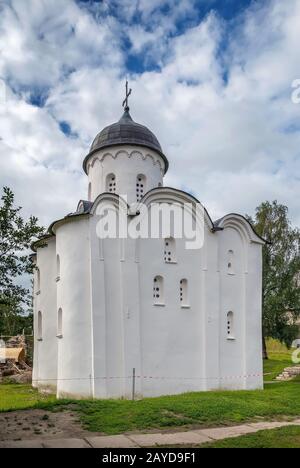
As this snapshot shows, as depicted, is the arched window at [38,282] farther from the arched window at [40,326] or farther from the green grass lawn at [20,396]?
the green grass lawn at [20,396]

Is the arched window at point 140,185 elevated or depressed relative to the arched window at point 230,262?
elevated

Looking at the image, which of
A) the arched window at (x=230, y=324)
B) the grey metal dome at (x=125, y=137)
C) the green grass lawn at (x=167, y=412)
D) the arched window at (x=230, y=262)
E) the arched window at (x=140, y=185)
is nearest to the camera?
the green grass lawn at (x=167, y=412)

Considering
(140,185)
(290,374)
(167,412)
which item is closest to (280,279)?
(290,374)

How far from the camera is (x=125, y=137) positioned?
18094 mm

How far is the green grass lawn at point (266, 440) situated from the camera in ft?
22.9

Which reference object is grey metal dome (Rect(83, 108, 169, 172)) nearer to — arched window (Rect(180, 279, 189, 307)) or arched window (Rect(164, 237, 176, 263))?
arched window (Rect(164, 237, 176, 263))

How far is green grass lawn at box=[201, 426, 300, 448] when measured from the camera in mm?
6973

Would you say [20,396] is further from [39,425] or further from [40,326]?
[39,425]

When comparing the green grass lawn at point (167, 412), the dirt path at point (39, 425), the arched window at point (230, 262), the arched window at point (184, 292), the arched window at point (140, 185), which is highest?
the arched window at point (140, 185)

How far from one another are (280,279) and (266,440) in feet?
65.5

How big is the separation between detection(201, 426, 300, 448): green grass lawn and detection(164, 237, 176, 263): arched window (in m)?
8.22

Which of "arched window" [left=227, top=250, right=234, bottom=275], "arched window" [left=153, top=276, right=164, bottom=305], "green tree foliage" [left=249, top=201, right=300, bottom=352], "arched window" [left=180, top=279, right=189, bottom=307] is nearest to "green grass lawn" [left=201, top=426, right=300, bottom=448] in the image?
"arched window" [left=153, top=276, right=164, bottom=305]

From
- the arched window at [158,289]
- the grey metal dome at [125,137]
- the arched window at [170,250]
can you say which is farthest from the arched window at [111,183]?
the arched window at [158,289]

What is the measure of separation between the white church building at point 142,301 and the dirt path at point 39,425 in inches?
172
